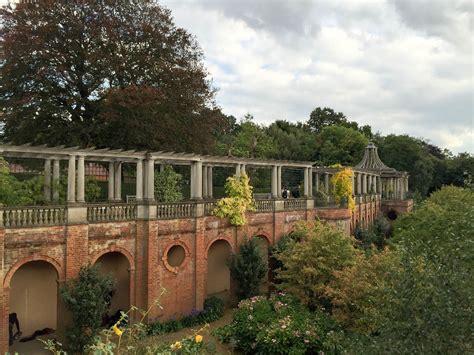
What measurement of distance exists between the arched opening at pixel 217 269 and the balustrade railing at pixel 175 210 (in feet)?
16.1

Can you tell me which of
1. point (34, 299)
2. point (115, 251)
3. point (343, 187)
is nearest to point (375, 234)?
point (343, 187)

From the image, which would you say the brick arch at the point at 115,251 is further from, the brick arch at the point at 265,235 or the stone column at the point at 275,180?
the stone column at the point at 275,180

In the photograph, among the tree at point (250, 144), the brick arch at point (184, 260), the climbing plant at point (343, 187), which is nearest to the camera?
the brick arch at point (184, 260)

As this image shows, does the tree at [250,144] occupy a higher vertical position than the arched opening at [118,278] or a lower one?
higher

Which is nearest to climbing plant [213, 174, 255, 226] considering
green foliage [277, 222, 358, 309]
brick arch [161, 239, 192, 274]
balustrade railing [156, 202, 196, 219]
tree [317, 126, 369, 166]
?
balustrade railing [156, 202, 196, 219]

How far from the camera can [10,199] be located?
15.6m

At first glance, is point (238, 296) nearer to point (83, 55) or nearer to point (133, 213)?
point (133, 213)

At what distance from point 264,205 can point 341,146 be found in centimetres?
4516

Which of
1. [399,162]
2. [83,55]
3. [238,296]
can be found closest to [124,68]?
[83,55]

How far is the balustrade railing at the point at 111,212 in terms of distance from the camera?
16672 millimetres

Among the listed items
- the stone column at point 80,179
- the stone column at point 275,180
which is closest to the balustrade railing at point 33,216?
the stone column at point 80,179

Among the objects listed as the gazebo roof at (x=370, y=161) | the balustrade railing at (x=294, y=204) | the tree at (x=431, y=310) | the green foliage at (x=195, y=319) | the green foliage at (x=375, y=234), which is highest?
the gazebo roof at (x=370, y=161)

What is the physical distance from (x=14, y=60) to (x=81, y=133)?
524 cm

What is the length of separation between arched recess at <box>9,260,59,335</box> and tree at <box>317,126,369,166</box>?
169 feet
